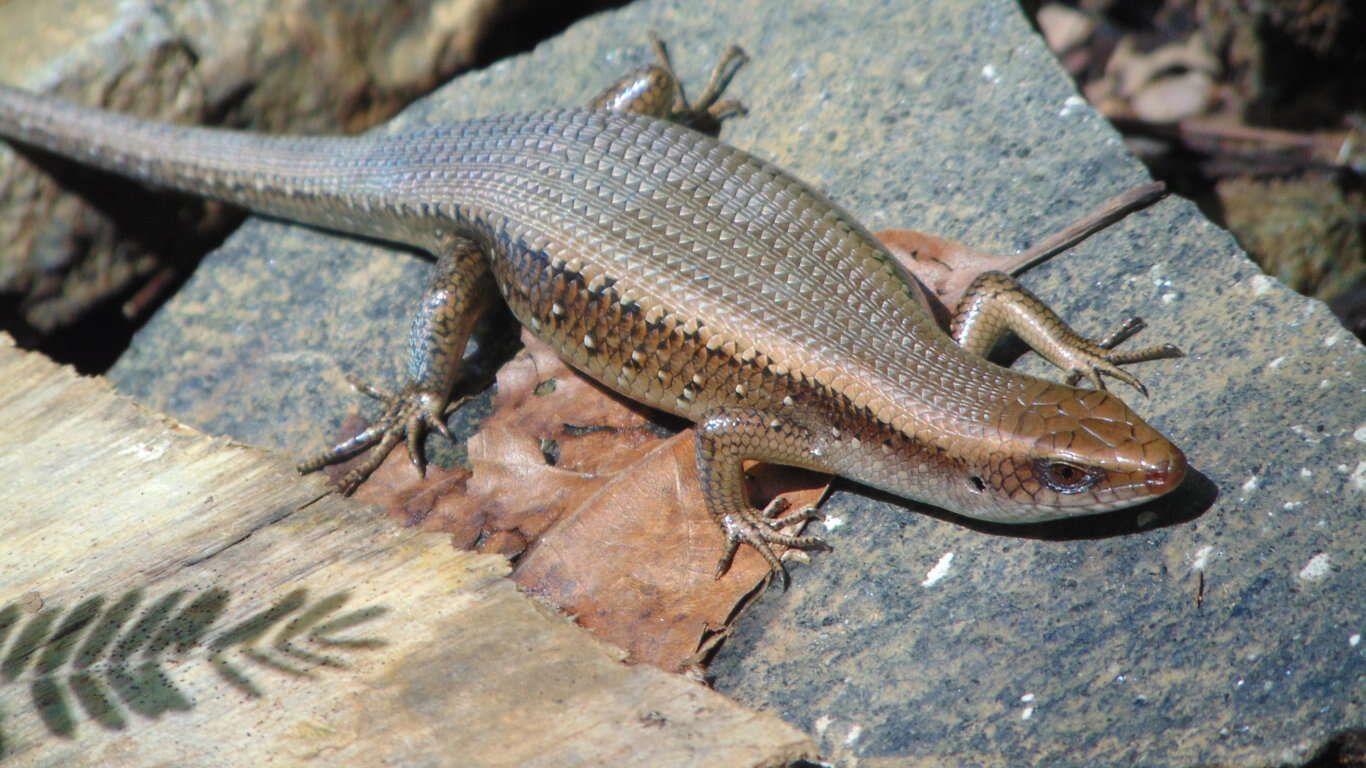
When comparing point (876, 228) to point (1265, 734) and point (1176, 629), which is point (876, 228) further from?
point (1265, 734)

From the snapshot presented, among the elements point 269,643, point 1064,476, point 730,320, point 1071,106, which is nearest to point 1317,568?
point 1064,476

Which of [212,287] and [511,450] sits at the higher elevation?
[212,287]

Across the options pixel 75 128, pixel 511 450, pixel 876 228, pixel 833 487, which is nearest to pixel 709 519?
pixel 833 487

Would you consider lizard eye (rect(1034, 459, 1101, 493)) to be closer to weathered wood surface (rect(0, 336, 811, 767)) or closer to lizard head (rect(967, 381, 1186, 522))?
lizard head (rect(967, 381, 1186, 522))

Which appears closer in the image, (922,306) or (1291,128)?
(922,306)

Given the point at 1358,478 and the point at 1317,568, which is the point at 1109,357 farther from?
the point at 1317,568

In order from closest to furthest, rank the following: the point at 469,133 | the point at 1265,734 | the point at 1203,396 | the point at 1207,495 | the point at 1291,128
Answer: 1. the point at 1265,734
2. the point at 1207,495
3. the point at 1203,396
4. the point at 469,133
5. the point at 1291,128

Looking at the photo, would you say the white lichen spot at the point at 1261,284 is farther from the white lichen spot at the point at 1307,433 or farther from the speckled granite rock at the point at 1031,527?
the white lichen spot at the point at 1307,433
